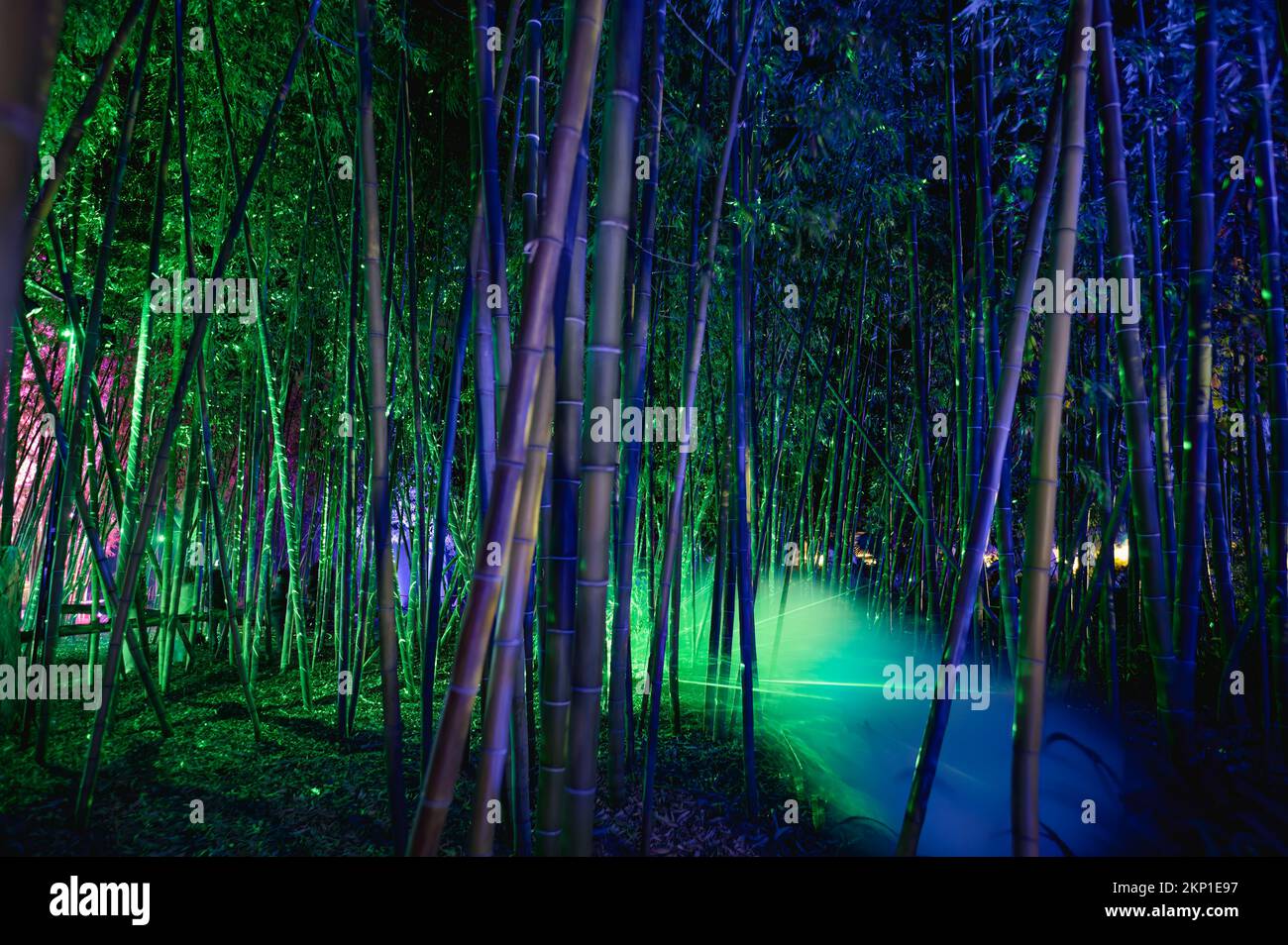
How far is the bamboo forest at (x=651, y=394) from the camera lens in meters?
1.27

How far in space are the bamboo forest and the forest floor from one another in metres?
0.02

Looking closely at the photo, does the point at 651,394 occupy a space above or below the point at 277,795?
above

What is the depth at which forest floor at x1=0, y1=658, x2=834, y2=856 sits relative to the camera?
2229 millimetres

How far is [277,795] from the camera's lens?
2.57 m

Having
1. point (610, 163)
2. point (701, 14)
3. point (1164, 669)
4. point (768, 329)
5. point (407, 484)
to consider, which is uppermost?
point (701, 14)

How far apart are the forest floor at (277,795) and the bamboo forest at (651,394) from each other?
2 centimetres

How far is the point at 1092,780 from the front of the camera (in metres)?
2.49

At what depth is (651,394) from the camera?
3426 mm

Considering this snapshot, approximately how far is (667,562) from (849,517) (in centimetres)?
347

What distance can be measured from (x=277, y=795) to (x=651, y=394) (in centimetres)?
222

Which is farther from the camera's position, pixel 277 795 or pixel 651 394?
pixel 651 394
